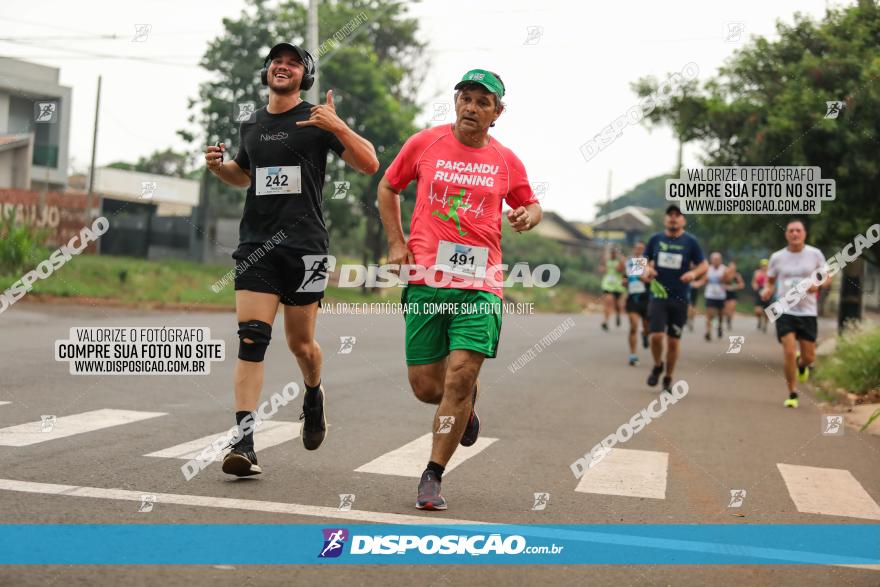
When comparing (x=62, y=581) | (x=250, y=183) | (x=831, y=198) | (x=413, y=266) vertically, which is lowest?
(x=62, y=581)

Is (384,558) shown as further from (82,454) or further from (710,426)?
(710,426)

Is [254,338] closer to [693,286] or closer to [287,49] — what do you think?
[287,49]

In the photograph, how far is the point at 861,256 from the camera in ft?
58.1

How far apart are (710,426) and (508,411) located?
1.87 m

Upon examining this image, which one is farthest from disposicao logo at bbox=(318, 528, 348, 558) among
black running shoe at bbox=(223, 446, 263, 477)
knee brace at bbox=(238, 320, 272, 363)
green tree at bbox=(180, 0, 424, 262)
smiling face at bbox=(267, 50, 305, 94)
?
green tree at bbox=(180, 0, 424, 262)

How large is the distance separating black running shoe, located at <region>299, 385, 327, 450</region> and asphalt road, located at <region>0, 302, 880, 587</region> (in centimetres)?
16

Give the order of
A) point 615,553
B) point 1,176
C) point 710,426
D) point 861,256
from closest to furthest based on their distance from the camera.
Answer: point 615,553 < point 710,426 < point 861,256 < point 1,176

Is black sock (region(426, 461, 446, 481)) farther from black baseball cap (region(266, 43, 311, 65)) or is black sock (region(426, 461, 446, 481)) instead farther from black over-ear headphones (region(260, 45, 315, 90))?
black baseball cap (region(266, 43, 311, 65))

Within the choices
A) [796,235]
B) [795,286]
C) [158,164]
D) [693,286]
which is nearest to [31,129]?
[158,164]

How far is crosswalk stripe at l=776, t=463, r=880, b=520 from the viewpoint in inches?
244

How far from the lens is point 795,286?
12.0 m

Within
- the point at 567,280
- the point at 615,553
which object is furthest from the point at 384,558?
the point at 567,280

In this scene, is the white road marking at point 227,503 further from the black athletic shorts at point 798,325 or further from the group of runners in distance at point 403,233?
the black athletic shorts at point 798,325

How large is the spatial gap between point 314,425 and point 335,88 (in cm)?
3694
